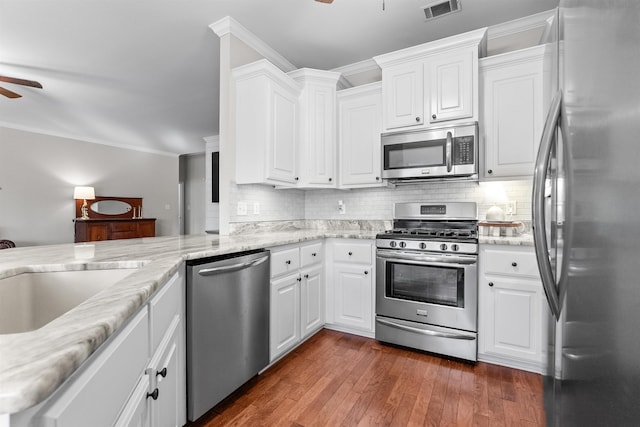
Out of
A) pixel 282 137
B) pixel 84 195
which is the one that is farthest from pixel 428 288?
pixel 84 195

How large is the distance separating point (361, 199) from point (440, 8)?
183 centimetres

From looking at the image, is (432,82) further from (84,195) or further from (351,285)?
(84,195)

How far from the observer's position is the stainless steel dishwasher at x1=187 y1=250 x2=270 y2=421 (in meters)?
1.51

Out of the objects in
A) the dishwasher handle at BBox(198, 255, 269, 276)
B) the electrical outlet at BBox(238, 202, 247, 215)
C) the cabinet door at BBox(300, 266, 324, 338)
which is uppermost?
the electrical outlet at BBox(238, 202, 247, 215)

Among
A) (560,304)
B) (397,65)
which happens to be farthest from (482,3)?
(560,304)

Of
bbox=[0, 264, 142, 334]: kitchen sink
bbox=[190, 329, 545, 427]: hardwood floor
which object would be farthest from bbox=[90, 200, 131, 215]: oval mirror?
bbox=[0, 264, 142, 334]: kitchen sink

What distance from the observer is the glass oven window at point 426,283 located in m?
2.29

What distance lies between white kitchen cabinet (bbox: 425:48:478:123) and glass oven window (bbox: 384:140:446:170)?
0.23 metres

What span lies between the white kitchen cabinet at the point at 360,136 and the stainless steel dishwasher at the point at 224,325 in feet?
4.80

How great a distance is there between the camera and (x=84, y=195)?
20.3ft

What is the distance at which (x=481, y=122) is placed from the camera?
2.60 m

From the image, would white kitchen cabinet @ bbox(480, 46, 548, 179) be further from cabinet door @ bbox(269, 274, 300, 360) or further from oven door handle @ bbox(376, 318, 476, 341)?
cabinet door @ bbox(269, 274, 300, 360)

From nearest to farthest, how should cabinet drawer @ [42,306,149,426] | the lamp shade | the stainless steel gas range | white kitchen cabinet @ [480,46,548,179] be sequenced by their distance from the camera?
cabinet drawer @ [42,306,149,426], the stainless steel gas range, white kitchen cabinet @ [480,46,548,179], the lamp shade

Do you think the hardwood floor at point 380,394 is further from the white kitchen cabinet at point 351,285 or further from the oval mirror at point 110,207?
the oval mirror at point 110,207
